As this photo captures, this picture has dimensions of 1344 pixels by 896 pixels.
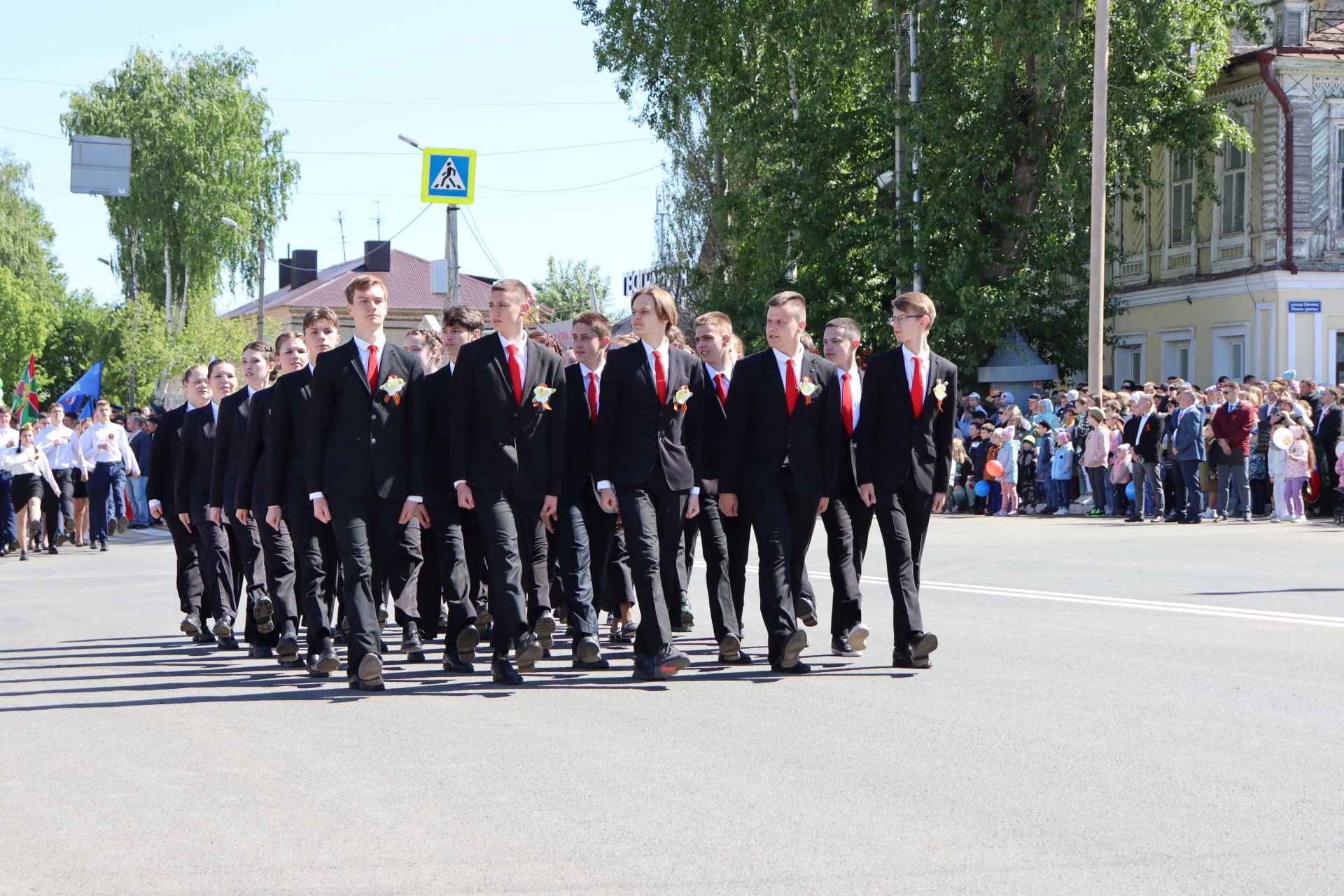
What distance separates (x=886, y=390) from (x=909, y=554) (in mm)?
895

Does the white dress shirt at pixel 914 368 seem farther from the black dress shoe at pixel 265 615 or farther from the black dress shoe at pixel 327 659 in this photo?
the black dress shoe at pixel 265 615

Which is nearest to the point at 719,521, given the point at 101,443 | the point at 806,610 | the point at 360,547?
the point at 806,610

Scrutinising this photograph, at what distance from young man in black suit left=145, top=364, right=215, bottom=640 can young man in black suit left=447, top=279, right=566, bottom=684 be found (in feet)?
11.1

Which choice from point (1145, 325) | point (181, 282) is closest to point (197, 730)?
point (1145, 325)

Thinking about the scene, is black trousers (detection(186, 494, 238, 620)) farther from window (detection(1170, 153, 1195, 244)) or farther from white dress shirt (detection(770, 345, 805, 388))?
window (detection(1170, 153, 1195, 244))

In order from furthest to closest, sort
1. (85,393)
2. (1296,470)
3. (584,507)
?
(85,393)
(1296,470)
(584,507)

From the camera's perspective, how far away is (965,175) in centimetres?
3066

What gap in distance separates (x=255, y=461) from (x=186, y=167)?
54.5 metres

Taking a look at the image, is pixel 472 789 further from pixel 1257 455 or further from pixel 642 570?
pixel 1257 455

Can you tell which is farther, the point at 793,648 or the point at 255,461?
the point at 255,461

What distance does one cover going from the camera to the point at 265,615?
10.3 m

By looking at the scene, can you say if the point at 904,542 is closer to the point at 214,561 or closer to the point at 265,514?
the point at 265,514

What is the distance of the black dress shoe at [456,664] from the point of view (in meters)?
9.32

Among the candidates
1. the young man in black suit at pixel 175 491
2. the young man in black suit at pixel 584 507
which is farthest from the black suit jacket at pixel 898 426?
the young man in black suit at pixel 175 491
